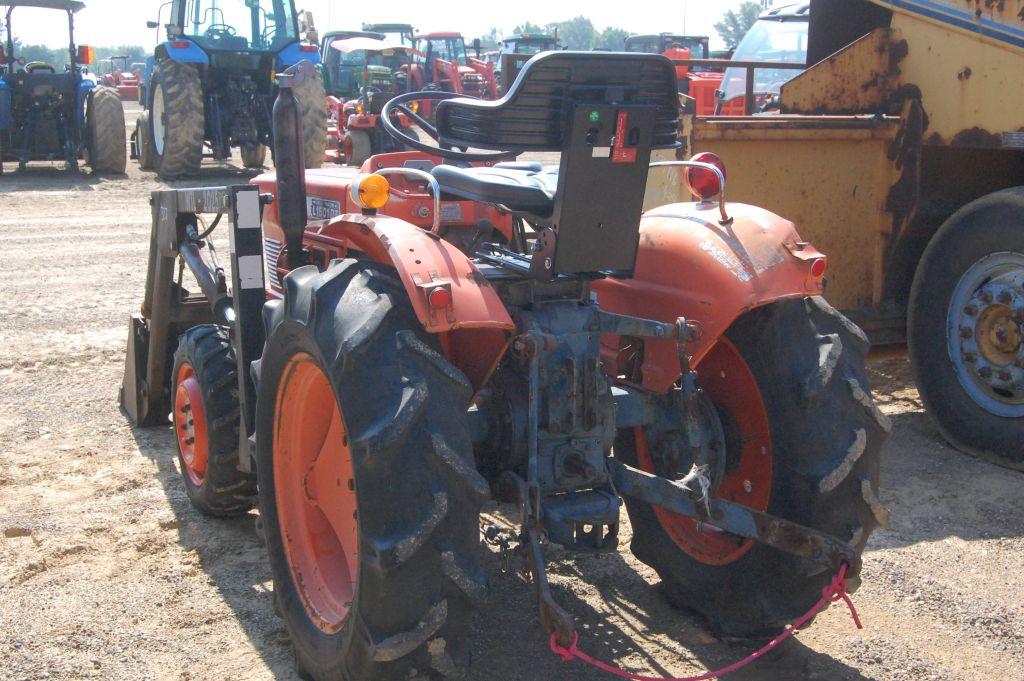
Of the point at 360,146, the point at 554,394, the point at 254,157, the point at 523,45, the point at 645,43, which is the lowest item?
the point at 554,394

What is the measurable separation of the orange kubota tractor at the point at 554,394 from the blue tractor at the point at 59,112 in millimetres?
12552

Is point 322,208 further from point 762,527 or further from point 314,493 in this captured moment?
point 762,527

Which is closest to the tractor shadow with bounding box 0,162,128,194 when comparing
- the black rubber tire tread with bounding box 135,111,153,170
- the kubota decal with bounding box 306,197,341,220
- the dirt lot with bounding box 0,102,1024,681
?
the black rubber tire tread with bounding box 135,111,153,170

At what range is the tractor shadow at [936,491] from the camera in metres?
4.23

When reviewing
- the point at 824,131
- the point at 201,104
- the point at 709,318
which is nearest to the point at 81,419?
the point at 709,318

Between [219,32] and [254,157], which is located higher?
[219,32]

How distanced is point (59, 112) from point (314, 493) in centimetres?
1351

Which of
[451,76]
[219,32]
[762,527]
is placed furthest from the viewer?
[451,76]

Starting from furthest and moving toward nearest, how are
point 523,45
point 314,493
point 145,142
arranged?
1. point 523,45
2. point 145,142
3. point 314,493

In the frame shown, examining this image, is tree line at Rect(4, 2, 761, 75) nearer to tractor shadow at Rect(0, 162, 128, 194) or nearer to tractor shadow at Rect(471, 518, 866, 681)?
tractor shadow at Rect(0, 162, 128, 194)

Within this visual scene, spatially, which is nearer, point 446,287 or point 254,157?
point 446,287

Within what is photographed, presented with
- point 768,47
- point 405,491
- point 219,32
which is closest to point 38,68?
point 219,32

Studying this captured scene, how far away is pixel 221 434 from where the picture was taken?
4020 mm

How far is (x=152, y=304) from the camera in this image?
4980 mm
